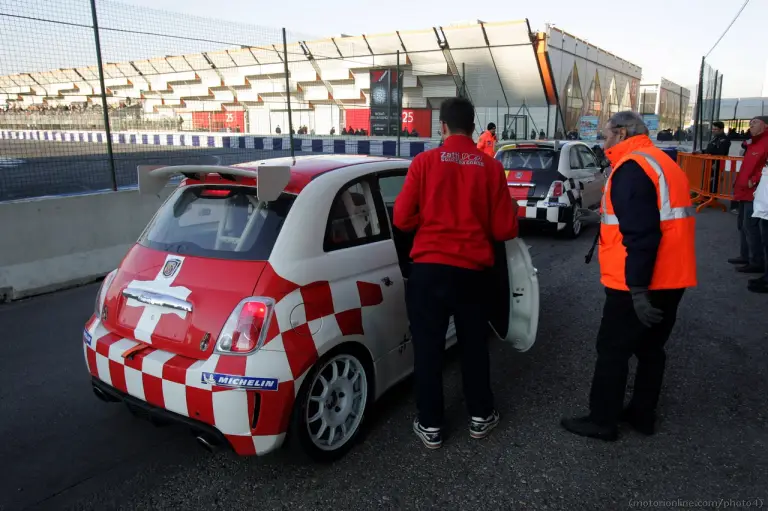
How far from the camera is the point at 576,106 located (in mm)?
33188

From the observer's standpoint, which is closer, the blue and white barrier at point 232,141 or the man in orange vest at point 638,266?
the man in orange vest at point 638,266

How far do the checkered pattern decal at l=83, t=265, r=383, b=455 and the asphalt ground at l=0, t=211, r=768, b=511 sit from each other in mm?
407

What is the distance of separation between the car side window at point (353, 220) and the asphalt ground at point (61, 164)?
15.2 feet

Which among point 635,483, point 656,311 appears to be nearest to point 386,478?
point 635,483

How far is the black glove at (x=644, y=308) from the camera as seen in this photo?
8.61 ft

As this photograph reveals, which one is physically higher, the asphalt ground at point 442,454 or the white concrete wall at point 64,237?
the white concrete wall at point 64,237

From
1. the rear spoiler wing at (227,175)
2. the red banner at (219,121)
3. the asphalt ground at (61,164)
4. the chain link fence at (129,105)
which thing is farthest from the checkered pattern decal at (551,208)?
the red banner at (219,121)

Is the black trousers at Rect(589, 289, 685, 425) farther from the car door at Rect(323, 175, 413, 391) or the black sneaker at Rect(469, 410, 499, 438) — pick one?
the car door at Rect(323, 175, 413, 391)

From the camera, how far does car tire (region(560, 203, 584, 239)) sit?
332 inches

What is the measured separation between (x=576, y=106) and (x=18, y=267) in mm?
33007

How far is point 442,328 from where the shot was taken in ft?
9.45

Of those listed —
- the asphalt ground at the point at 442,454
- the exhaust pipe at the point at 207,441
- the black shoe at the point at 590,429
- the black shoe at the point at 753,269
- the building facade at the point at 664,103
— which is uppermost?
the building facade at the point at 664,103

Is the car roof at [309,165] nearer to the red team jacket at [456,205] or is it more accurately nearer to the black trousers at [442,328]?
the red team jacket at [456,205]

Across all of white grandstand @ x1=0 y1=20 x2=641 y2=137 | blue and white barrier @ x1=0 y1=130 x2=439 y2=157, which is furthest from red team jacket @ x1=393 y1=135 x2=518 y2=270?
white grandstand @ x1=0 y1=20 x2=641 y2=137
